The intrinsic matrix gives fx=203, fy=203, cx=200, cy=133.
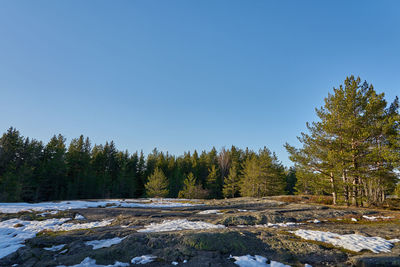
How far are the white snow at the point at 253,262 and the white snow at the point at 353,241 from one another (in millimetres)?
3068

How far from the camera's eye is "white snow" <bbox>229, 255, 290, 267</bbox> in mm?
5441

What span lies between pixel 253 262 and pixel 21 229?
513 inches

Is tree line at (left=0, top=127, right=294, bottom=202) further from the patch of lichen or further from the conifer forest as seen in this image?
the patch of lichen

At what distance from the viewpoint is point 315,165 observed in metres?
20.7

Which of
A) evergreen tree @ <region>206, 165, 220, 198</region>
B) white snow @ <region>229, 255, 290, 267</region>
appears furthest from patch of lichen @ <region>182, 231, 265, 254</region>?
evergreen tree @ <region>206, 165, 220, 198</region>

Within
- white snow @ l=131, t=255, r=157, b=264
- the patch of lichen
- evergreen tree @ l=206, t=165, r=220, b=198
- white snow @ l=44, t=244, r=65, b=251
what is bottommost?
evergreen tree @ l=206, t=165, r=220, b=198

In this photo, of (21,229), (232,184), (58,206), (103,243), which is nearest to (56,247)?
(103,243)

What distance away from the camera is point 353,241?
7215 millimetres

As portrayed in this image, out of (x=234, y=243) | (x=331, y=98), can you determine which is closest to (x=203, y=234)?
(x=234, y=243)

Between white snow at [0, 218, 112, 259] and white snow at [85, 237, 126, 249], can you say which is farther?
white snow at [0, 218, 112, 259]

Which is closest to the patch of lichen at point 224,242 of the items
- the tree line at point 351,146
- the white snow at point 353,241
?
the white snow at point 353,241

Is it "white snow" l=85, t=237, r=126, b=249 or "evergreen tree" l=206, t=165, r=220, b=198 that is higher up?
"white snow" l=85, t=237, r=126, b=249

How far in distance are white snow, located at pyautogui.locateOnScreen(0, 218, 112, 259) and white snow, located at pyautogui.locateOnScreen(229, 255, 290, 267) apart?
805 centimetres

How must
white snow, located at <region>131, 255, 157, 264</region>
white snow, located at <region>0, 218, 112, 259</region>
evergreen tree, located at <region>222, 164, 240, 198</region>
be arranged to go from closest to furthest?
1. white snow, located at <region>131, 255, 157, 264</region>
2. white snow, located at <region>0, 218, 112, 259</region>
3. evergreen tree, located at <region>222, 164, 240, 198</region>
